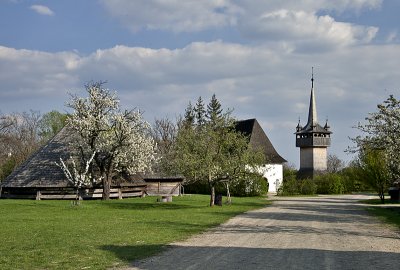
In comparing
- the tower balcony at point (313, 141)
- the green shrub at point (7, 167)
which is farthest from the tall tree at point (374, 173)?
the green shrub at point (7, 167)

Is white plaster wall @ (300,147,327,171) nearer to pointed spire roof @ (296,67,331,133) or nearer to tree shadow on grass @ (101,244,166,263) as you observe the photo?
pointed spire roof @ (296,67,331,133)

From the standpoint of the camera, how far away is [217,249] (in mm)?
14141

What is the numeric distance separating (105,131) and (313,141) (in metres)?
47.5

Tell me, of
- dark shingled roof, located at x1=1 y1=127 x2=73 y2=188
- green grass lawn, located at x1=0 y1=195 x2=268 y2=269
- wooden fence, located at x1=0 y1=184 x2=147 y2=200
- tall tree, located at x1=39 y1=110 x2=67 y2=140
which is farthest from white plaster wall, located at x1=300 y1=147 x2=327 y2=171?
green grass lawn, located at x1=0 y1=195 x2=268 y2=269

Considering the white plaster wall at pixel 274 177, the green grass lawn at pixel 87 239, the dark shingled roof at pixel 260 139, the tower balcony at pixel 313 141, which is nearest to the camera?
the green grass lawn at pixel 87 239

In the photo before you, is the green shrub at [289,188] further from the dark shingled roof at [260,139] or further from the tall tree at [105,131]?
the tall tree at [105,131]

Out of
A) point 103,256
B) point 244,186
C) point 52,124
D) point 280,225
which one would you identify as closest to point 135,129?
point 244,186

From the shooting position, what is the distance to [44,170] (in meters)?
44.9

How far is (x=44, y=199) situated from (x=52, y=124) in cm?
4173

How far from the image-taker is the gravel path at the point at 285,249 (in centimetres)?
1169

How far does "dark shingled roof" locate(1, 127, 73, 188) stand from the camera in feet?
143

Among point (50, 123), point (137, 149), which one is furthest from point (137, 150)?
point (50, 123)

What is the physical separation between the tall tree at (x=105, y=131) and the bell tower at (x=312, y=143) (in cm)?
4441

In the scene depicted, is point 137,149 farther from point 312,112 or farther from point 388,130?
point 312,112
